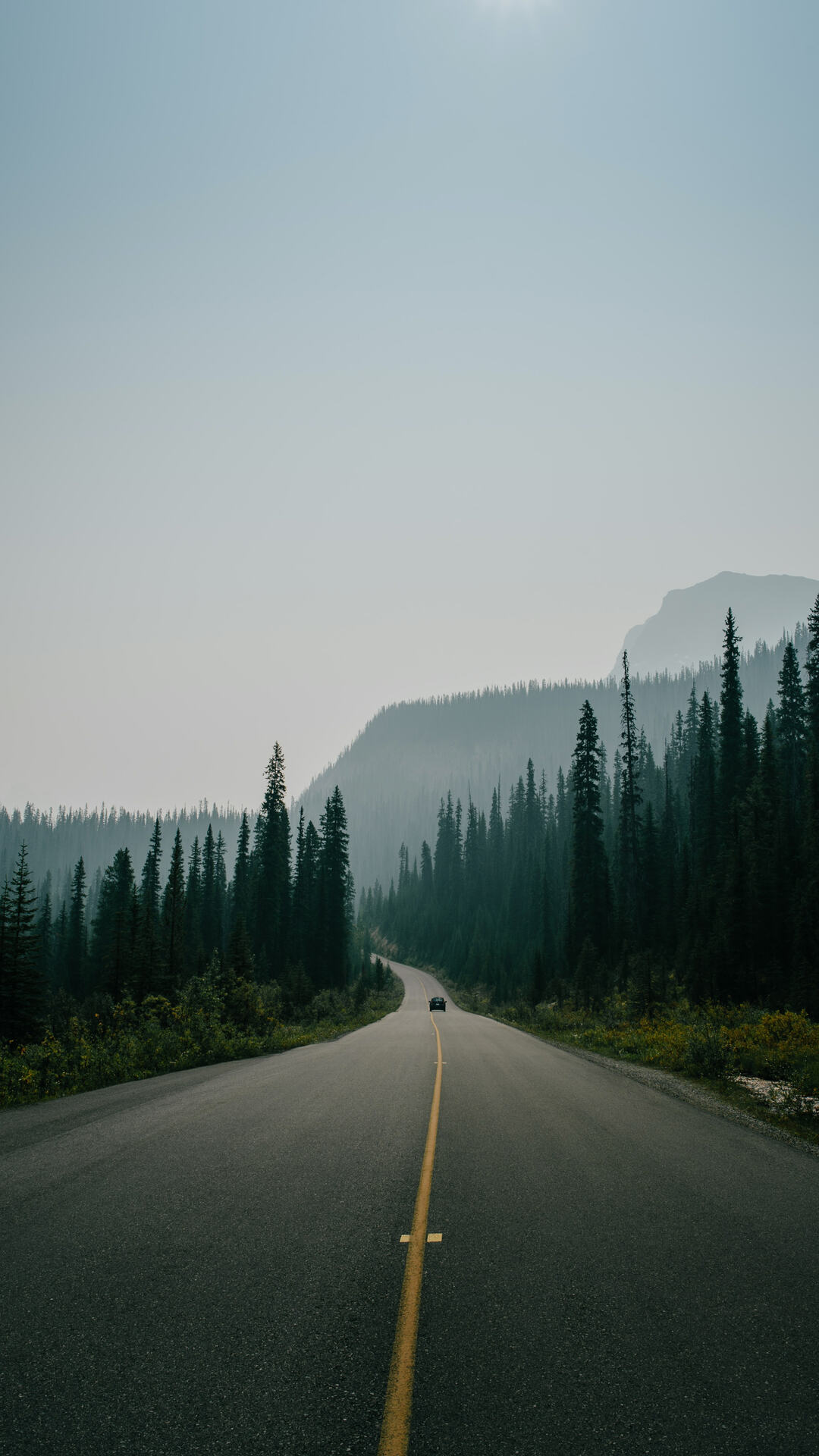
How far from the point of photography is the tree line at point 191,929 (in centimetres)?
3947

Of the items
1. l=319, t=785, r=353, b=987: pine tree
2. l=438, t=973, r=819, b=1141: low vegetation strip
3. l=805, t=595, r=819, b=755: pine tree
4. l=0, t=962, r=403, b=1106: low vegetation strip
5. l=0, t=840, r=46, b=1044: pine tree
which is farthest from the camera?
l=319, t=785, r=353, b=987: pine tree

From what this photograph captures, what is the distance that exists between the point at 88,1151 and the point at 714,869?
172 ft

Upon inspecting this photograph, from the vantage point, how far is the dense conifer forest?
38.3 metres

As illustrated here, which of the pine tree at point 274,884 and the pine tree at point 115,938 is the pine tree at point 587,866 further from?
the pine tree at point 115,938

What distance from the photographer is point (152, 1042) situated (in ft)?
56.9

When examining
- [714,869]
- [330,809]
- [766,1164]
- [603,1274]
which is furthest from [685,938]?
[603,1274]

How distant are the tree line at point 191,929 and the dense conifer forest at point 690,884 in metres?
18.1

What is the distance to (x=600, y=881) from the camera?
58156 mm

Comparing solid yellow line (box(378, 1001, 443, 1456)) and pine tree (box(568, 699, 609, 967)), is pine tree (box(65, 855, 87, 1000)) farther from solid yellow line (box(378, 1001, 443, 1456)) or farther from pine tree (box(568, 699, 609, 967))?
solid yellow line (box(378, 1001, 443, 1456))

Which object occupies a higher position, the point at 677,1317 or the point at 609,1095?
the point at 677,1317

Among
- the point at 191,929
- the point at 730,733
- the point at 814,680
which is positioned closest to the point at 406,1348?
the point at 814,680

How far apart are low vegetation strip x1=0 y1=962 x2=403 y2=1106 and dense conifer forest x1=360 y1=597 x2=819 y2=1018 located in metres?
14.8

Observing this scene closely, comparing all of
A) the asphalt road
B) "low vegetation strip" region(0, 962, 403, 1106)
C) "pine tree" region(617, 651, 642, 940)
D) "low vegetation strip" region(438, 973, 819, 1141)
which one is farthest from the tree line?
"pine tree" region(617, 651, 642, 940)

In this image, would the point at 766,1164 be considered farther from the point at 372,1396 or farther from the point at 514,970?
the point at 514,970
